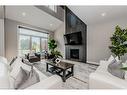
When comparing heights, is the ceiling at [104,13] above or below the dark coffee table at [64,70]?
above

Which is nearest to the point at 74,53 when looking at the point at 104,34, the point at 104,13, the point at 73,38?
the point at 73,38

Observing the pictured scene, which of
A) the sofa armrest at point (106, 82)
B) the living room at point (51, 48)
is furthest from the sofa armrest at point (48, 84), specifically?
the sofa armrest at point (106, 82)

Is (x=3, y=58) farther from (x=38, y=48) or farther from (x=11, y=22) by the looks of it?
(x=38, y=48)

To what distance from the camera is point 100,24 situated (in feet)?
9.57

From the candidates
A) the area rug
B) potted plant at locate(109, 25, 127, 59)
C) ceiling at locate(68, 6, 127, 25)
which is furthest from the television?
the area rug

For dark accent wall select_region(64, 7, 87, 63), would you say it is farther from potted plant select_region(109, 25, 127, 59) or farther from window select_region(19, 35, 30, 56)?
window select_region(19, 35, 30, 56)

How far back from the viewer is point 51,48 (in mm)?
3041

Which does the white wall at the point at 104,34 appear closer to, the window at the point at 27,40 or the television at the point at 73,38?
the television at the point at 73,38

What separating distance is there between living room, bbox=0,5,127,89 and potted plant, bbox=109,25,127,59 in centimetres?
7

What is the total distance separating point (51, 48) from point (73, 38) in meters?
1.81

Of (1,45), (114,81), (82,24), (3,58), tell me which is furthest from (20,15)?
(82,24)

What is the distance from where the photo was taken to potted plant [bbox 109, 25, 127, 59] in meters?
2.69

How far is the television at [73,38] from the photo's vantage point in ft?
13.7

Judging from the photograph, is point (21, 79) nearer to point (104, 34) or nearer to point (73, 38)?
point (104, 34)
